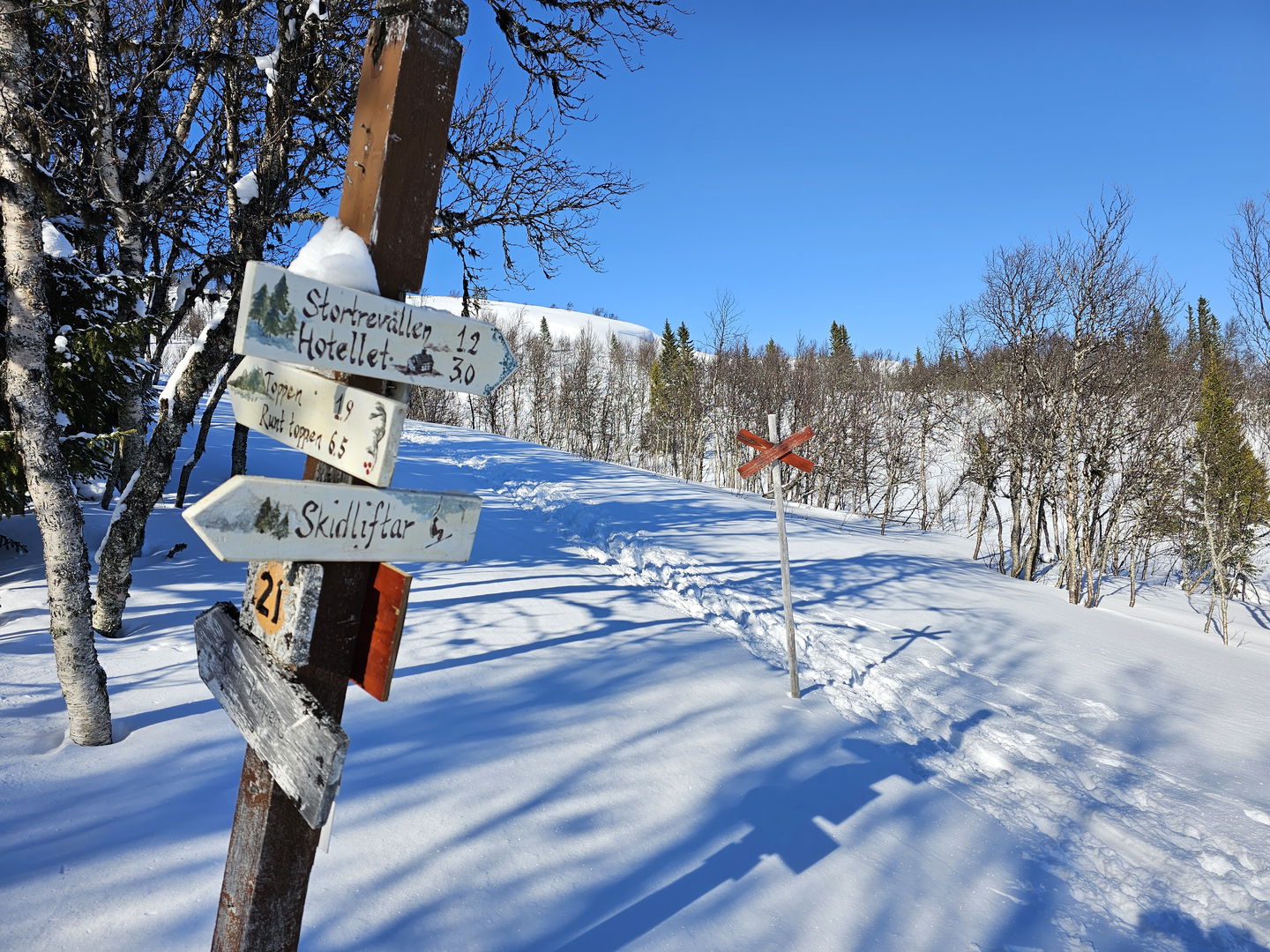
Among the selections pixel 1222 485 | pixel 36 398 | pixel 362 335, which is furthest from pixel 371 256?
pixel 1222 485

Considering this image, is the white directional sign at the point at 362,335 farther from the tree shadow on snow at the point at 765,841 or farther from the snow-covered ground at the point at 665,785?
the tree shadow on snow at the point at 765,841

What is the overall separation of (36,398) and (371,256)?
109 inches

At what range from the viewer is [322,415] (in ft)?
4.90

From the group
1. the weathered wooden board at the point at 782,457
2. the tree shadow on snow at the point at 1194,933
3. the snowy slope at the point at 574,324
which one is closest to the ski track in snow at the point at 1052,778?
the tree shadow on snow at the point at 1194,933

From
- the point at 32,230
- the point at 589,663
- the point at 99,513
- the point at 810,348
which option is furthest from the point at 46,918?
the point at 810,348

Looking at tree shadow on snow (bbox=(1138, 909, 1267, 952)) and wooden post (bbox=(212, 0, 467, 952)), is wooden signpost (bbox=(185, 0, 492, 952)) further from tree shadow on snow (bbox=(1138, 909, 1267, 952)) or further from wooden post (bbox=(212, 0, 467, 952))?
tree shadow on snow (bbox=(1138, 909, 1267, 952))

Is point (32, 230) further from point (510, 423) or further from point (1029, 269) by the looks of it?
point (510, 423)

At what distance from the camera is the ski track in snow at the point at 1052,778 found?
358cm

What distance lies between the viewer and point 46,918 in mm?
2273

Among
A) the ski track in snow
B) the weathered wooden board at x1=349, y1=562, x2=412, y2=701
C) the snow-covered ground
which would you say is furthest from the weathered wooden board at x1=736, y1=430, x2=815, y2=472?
the weathered wooden board at x1=349, y1=562, x2=412, y2=701

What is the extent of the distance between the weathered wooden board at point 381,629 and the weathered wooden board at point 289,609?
5.3 inches

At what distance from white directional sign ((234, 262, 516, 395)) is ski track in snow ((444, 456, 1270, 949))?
399 centimetres

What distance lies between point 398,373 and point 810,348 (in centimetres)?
3629

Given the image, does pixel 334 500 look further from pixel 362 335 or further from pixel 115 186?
pixel 115 186
